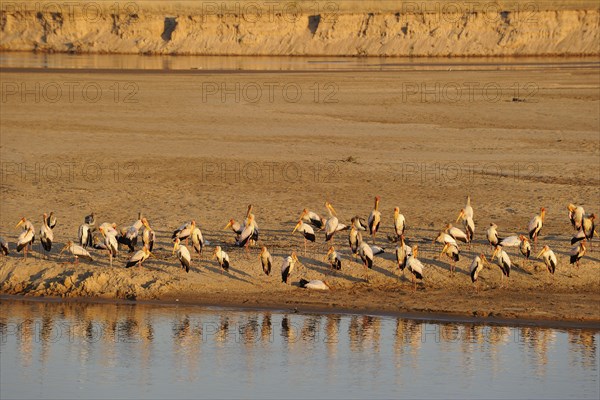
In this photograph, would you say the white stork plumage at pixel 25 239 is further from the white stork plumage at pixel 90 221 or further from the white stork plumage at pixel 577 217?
the white stork plumage at pixel 577 217

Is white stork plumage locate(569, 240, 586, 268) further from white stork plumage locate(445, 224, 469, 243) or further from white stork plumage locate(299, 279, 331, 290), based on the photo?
white stork plumage locate(299, 279, 331, 290)

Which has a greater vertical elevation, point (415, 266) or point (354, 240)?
point (354, 240)

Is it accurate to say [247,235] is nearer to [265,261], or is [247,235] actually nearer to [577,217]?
[265,261]

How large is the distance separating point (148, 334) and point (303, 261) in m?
2.88

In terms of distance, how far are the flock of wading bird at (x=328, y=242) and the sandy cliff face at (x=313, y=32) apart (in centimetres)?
3728

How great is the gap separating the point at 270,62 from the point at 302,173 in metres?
26.0

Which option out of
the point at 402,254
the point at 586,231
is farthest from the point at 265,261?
the point at 586,231

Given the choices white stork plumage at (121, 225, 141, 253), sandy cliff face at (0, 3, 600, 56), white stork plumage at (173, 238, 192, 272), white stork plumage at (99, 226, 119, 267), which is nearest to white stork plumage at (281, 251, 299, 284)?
white stork plumage at (173, 238, 192, 272)

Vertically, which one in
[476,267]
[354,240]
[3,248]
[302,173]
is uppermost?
[302,173]

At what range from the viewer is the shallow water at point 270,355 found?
11344 millimetres

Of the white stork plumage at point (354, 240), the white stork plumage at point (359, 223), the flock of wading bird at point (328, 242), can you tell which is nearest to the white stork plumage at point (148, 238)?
the flock of wading bird at point (328, 242)

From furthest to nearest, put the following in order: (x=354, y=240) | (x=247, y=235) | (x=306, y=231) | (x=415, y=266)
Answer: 1. (x=306, y=231)
2. (x=247, y=235)
3. (x=354, y=240)
4. (x=415, y=266)

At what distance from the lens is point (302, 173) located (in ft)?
68.4

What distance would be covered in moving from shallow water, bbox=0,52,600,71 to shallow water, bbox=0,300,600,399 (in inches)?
1095
